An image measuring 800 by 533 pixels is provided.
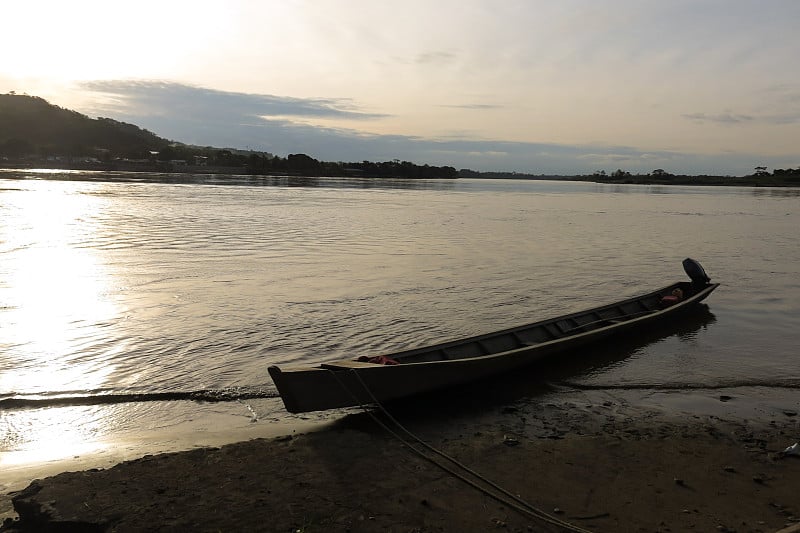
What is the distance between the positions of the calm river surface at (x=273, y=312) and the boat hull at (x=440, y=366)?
0.64 m

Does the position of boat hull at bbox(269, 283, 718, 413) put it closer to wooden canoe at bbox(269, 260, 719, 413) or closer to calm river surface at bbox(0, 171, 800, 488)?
wooden canoe at bbox(269, 260, 719, 413)

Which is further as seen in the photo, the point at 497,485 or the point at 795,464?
the point at 795,464

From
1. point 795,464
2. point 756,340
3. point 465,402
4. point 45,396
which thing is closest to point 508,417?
point 465,402

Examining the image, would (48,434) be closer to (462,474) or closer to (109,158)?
(462,474)

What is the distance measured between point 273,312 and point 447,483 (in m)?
9.08

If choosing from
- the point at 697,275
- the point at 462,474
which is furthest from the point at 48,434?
the point at 697,275

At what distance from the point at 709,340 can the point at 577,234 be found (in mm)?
24366

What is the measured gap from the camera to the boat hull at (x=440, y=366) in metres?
7.37

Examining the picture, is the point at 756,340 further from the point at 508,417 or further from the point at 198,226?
the point at 198,226

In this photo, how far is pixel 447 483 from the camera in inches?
249

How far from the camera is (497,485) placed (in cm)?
628

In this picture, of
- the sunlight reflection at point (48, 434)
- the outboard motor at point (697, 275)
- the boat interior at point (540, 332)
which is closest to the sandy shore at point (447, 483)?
the sunlight reflection at point (48, 434)

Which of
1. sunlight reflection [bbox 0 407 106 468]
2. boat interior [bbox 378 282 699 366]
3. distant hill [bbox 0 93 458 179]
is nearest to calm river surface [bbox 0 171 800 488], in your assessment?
sunlight reflection [bbox 0 407 106 468]

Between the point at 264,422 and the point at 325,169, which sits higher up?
the point at 325,169
